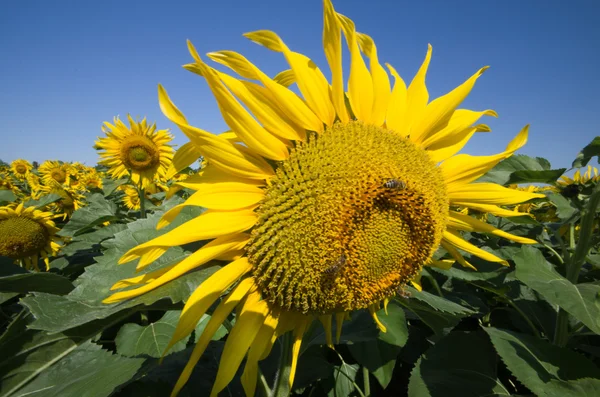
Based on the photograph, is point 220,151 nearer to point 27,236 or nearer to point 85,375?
point 85,375

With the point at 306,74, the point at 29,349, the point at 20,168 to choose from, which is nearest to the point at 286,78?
the point at 306,74

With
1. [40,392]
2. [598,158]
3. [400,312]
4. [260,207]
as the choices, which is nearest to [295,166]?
[260,207]

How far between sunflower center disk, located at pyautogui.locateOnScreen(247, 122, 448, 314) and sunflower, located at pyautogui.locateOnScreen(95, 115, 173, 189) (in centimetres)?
497

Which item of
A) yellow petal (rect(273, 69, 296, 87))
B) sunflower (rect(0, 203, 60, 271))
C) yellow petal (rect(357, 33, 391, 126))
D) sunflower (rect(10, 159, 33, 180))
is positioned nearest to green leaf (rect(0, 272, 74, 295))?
yellow petal (rect(273, 69, 296, 87))

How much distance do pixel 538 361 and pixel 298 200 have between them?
1733 millimetres

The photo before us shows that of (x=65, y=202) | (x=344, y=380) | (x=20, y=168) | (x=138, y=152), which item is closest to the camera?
(x=344, y=380)

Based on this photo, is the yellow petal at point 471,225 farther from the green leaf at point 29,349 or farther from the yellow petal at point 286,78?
the green leaf at point 29,349

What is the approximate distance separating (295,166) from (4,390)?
4.84 ft

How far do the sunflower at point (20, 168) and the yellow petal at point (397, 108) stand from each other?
13.3 meters

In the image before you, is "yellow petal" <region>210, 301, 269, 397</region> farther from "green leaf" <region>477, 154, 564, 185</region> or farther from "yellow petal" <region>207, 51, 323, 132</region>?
"green leaf" <region>477, 154, 564, 185</region>

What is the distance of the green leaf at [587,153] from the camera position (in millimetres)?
2557

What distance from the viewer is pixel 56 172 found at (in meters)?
9.22

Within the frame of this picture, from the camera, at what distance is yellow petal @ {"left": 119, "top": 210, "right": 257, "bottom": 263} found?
1.17 metres

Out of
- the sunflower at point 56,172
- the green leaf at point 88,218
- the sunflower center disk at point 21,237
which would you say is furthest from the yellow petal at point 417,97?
the sunflower at point 56,172
